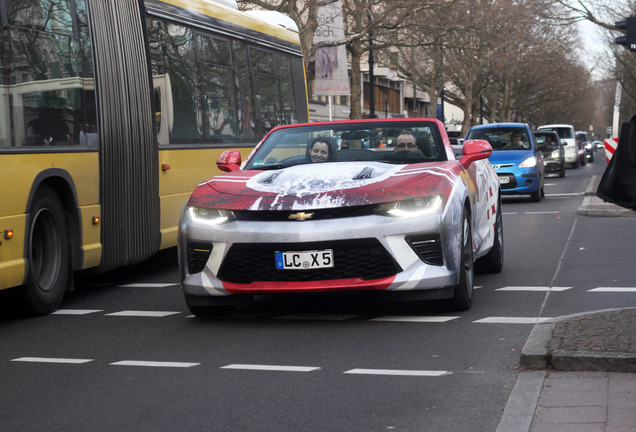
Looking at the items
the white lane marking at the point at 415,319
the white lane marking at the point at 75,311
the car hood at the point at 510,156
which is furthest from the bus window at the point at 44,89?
the car hood at the point at 510,156

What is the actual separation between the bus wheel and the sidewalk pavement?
13.4 ft

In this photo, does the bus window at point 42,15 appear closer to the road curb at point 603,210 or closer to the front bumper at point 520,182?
the road curb at point 603,210

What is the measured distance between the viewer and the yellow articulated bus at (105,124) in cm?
868

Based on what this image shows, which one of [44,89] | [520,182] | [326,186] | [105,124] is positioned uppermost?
[44,89]

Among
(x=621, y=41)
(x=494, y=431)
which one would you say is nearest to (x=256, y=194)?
(x=494, y=431)

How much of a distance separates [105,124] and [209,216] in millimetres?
2619

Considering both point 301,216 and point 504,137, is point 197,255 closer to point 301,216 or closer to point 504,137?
point 301,216

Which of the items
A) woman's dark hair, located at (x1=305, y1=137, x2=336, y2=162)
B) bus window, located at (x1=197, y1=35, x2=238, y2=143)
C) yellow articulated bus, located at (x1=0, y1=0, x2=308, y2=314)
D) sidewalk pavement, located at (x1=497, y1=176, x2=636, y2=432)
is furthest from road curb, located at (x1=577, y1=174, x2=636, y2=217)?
sidewalk pavement, located at (x1=497, y1=176, x2=636, y2=432)

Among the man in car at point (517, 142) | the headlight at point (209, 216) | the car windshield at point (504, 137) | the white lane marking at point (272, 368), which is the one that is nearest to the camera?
the white lane marking at point (272, 368)

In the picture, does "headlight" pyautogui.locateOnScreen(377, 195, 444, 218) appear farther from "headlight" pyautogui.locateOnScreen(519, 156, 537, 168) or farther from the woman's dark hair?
"headlight" pyautogui.locateOnScreen(519, 156, 537, 168)

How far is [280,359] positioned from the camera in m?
6.80

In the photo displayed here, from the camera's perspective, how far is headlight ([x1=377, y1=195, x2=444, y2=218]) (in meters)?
7.85

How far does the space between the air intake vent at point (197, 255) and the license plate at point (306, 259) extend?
58cm

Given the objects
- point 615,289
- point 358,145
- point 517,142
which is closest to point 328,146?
point 358,145
